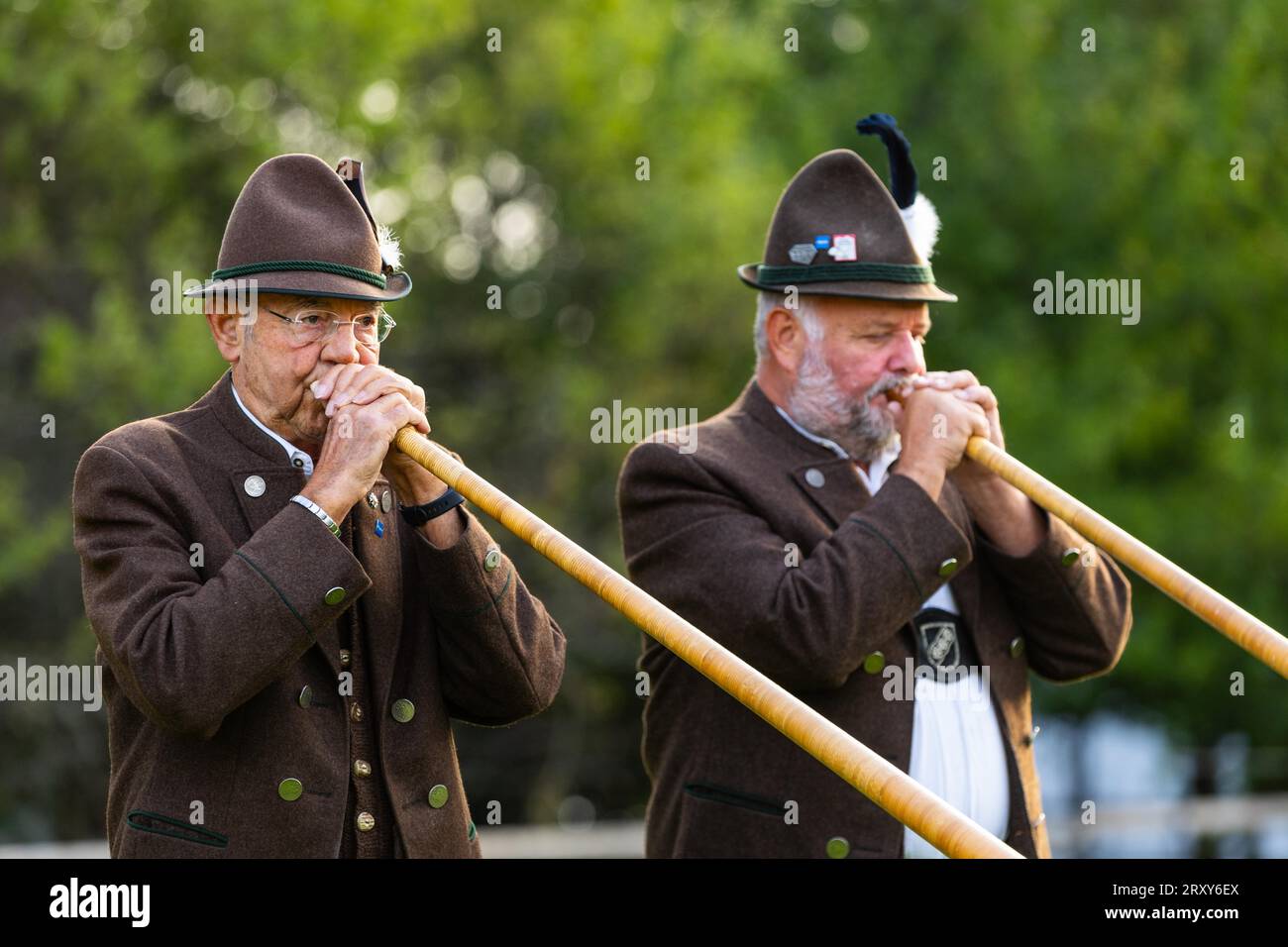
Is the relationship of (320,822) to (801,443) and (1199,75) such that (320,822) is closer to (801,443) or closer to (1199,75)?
(801,443)

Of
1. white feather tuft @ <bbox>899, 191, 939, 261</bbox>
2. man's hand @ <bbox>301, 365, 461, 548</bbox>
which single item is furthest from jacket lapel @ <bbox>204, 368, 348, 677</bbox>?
white feather tuft @ <bbox>899, 191, 939, 261</bbox>

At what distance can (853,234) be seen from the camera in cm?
550

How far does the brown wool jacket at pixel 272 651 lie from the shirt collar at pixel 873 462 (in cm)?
127

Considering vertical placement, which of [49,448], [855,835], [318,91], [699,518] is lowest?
[855,835]

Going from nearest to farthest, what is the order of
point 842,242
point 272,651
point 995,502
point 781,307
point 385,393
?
point 272,651
point 385,393
point 995,502
point 842,242
point 781,307

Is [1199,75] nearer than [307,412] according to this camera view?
No

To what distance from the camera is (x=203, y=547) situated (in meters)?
4.19

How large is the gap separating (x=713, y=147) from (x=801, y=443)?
11.5 metres

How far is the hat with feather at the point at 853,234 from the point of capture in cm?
546

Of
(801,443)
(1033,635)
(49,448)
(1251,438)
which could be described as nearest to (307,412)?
(801,443)

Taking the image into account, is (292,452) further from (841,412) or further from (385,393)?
(841,412)

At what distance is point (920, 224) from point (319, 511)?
232 centimetres

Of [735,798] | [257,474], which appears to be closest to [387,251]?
[257,474]

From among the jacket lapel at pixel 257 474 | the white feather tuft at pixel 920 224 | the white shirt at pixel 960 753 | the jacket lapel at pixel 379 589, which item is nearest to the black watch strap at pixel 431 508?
the jacket lapel at pixel 379 589
